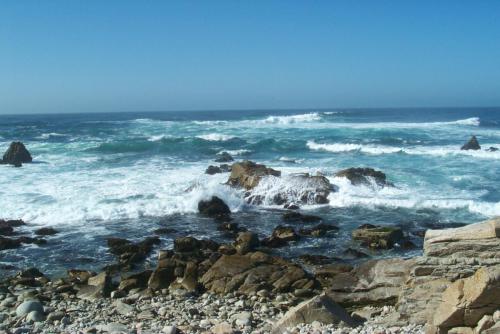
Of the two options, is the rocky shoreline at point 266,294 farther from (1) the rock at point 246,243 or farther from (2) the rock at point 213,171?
(2) the rock at point 213,171

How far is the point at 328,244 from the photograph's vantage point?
1545cm

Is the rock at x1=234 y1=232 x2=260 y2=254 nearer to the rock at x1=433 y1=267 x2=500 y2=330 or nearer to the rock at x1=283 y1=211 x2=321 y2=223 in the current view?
the rock at x1=283 y1=211 x2=321 y2=223

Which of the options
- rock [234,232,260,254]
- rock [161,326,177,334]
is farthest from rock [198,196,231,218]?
rock [161,326,177,334]

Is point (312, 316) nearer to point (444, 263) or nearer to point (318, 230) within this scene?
point (444, 263)

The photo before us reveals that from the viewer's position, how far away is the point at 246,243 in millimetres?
15016

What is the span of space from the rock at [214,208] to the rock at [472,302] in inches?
521

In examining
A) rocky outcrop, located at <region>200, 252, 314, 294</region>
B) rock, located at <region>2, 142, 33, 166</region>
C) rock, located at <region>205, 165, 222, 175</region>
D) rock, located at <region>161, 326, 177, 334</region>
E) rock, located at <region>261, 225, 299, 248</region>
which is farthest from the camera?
rock, located at <region>2, 142, 33, 166</region>

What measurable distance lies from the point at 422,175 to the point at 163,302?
1940cm

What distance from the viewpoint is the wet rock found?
16.5 meters

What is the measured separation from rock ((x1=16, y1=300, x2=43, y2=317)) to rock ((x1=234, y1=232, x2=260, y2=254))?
590 centimetres

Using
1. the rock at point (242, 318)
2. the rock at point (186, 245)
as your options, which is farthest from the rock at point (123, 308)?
the rock at point (186, 245)

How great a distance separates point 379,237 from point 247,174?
912 centimetres

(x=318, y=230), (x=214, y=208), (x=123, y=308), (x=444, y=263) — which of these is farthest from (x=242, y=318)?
(x=214, y=208)

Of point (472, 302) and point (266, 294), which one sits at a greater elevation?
point (472, 302)
